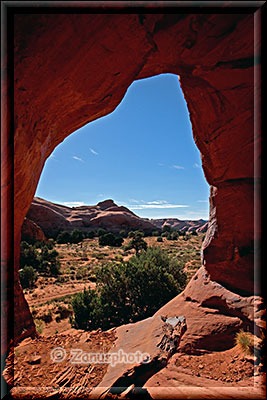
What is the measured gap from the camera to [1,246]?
3.32 meters

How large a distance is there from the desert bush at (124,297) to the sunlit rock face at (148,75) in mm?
3174

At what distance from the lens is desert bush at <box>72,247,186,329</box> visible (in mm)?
7359

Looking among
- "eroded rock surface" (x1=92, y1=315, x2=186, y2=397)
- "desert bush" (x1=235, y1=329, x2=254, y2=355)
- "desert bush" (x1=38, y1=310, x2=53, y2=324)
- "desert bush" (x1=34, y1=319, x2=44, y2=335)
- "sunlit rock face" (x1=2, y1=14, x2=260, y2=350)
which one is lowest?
"desert bush" (x1=38, y1=310, x2=53, y2=324)

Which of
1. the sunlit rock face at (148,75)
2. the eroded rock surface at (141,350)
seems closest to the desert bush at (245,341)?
the sunlit rock face at (148,75)

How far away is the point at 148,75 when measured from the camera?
4.73m

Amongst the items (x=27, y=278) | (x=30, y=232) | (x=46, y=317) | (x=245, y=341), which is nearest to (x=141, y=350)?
(x=245, y=341)

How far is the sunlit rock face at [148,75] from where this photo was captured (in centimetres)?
318

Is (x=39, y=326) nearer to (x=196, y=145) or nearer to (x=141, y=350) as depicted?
(x=141, y=350)

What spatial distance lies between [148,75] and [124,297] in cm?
787

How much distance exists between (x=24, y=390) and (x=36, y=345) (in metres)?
1.28

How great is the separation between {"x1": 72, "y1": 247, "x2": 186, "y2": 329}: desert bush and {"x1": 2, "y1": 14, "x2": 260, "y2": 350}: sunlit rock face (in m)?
3.17

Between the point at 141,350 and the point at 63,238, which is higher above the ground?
the point at 141,350

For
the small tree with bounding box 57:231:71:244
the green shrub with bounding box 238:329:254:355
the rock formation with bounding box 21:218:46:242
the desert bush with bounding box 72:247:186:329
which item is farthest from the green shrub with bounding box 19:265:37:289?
the small tree with bounding box 57:231:71:244

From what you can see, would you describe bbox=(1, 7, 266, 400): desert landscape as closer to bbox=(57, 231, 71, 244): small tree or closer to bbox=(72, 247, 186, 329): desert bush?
bbox=(72, 247, 186, 329): desert bush
